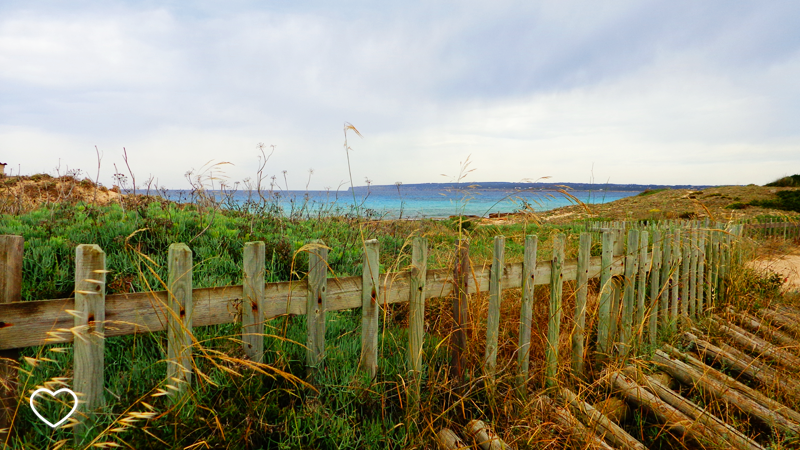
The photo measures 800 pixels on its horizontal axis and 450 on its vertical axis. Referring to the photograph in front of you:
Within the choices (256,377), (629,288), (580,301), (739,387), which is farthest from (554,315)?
(256,377)

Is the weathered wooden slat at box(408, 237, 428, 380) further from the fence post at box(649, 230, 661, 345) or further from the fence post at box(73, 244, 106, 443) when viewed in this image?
the fence post at box(649, 230, 661, 345)

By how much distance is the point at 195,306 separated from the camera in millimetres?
2225

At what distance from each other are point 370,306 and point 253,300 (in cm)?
74

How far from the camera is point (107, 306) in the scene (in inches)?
79.9

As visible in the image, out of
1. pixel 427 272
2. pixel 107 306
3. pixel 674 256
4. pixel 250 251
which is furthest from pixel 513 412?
pixel 674 256

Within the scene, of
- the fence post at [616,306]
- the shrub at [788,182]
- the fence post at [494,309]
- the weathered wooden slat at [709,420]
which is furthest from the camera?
the shrub at [788,182]

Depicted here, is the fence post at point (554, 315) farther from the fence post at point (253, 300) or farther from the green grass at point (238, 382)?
the fence post at point (253, 300)

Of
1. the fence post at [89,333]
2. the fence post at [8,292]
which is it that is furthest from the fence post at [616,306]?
the fence post at [8,292]

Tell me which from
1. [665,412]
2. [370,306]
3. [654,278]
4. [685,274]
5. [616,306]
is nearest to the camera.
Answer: [370,306]

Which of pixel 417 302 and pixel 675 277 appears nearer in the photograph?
pixel 417 302

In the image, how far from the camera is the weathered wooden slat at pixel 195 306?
1.88 m

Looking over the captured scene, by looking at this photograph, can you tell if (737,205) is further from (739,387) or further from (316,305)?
(316,305)

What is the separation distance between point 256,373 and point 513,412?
5.97 ft

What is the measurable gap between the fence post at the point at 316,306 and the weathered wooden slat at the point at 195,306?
0.19 ft
